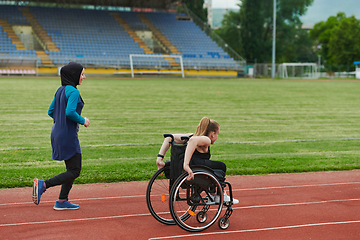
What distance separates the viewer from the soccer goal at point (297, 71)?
46688mm

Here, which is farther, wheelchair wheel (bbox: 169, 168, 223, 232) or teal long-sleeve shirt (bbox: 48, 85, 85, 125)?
teal long-sleeve shirt (bbox: 48, 85, 85, 125)

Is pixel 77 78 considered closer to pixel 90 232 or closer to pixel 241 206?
pixel 90 232

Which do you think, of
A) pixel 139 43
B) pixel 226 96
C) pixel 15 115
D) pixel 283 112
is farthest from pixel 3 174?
pixel 139 43

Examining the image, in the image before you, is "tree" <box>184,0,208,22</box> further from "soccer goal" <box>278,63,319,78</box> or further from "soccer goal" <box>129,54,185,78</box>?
"soccer goal" <box>278,63,319,78</box>

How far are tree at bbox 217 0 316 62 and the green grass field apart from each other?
117ft

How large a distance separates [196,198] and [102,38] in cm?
4225

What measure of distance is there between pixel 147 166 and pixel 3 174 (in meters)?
2.47

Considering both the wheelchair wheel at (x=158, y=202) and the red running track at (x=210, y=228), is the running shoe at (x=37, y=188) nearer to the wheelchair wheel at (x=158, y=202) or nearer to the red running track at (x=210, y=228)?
the red running track at (x=210, y=228)

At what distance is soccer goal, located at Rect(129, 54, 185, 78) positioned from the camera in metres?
40.3

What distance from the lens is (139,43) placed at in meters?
46.0

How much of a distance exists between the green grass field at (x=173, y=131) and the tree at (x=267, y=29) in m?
35.7

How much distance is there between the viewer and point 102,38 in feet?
146

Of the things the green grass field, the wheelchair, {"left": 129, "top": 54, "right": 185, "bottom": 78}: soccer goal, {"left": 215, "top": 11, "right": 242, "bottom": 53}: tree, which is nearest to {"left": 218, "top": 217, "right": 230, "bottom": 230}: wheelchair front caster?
the wheelchair

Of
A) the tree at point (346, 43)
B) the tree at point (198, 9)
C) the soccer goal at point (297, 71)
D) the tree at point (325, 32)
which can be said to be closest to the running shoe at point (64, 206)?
the soccer goal at point (297, 71)
